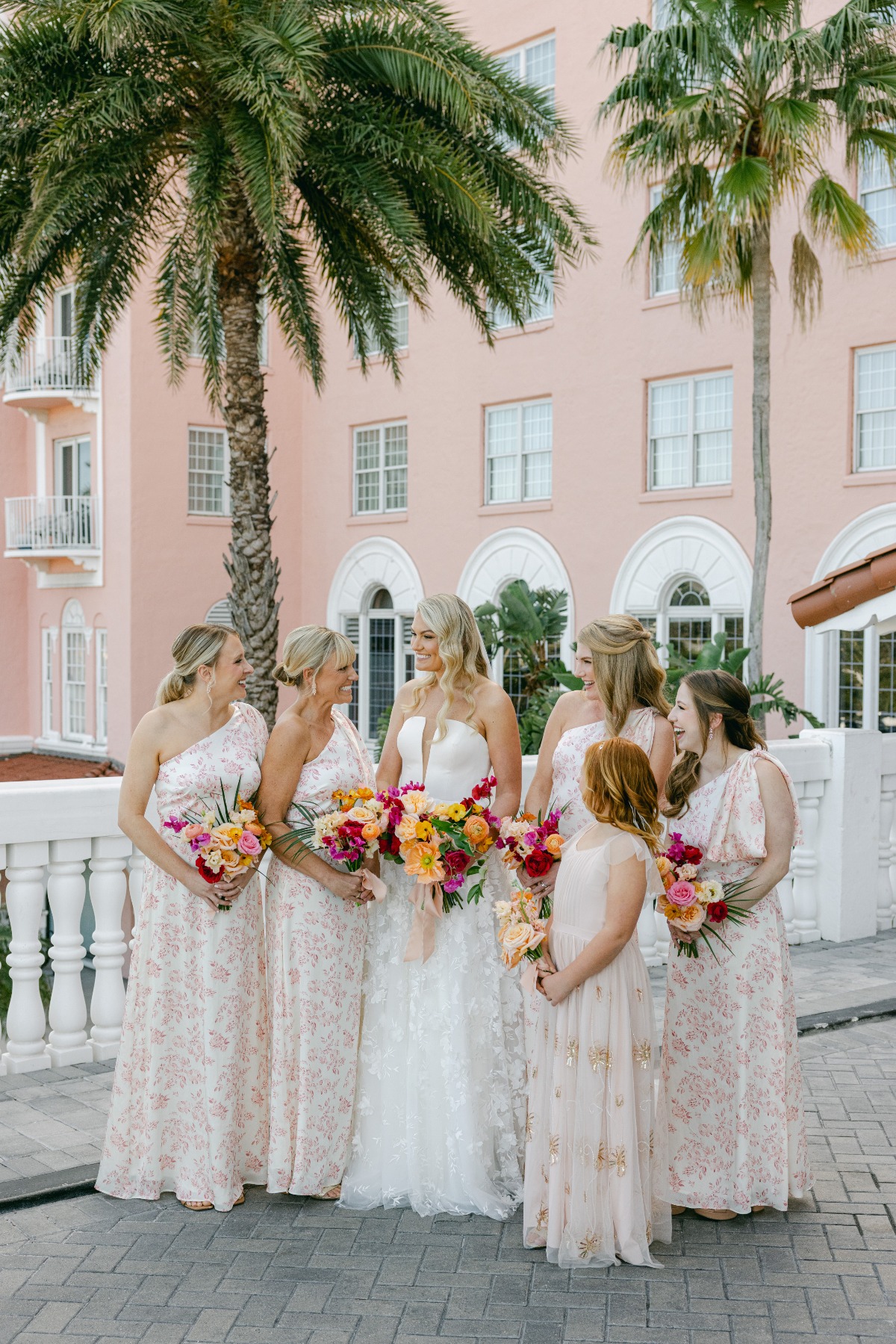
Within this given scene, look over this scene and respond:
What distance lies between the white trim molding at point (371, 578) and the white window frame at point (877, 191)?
10.9 metres

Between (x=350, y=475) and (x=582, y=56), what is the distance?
9.34 meters

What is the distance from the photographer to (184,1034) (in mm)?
4711

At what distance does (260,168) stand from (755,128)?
8.39 m

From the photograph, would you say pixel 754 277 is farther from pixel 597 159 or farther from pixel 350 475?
pixel 350 475

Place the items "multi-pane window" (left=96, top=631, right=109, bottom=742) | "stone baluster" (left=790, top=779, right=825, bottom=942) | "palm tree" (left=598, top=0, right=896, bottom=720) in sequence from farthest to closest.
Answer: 1. "multi-pane window" (left=96, top=631, right=109, bottom=742)
2. "palm tree" (left=598, top=0, right=896, bottom=720)
3. "stone baluster" (left=790, top=779, right=825, bottom=942)

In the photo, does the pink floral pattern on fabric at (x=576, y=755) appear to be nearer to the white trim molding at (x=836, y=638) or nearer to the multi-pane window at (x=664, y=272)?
the white trim molding at (x=836, y=638)

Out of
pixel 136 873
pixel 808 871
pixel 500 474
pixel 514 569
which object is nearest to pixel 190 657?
pixel 136 873

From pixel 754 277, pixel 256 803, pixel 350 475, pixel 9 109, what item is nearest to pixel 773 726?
pixel 754 277

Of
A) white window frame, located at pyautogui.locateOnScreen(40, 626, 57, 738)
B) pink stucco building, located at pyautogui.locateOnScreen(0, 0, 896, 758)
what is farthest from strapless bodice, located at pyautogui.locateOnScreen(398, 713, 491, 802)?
white window frame, located at pyautogui.locateOnScreen(40, 626, 57, 738)

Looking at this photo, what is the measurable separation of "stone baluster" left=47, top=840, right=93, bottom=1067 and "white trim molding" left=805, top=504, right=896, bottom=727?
565 inches

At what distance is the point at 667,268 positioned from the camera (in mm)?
21719

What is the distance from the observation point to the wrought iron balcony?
28.0 meters

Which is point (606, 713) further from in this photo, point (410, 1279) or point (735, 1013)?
point (410, 1279)

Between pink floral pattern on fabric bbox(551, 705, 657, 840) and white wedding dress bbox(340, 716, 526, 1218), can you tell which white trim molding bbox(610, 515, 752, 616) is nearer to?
pink floral pattern on fabric bbox(551, 705, 657, 840)
